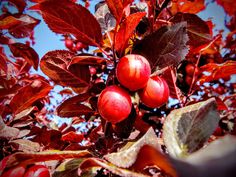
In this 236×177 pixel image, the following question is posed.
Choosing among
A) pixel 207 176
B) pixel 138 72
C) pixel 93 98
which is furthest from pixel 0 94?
pixel 207 176

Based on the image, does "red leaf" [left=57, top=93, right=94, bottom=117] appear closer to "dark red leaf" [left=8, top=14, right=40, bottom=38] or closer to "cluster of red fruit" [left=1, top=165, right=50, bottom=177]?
"cluster of red fruit" [left=1, top=165, right=50, bottom=177]

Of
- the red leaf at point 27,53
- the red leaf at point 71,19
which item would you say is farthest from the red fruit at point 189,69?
the red leaf at point 27,53

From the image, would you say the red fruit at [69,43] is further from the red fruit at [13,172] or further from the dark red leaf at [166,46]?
the red fruit at [13,172]

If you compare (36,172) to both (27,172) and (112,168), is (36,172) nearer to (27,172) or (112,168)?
(27,172)

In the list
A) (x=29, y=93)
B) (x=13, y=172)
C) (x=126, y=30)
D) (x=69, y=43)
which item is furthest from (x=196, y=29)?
(x=69, y=43)

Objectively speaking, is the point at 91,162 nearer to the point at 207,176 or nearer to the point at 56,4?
the point at 207,176

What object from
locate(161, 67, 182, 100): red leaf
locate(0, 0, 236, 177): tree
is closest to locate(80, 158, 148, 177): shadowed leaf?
locate(0, 0, 236, 177): tree
